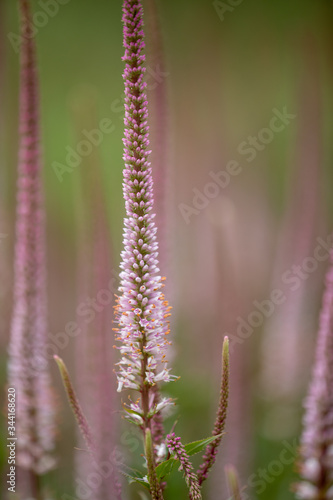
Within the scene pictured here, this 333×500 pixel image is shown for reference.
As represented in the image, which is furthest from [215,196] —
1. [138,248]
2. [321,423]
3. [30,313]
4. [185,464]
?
[185,464]

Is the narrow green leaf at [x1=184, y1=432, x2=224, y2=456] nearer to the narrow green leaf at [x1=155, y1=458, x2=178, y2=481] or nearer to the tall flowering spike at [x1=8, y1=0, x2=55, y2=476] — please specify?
the narrow green leaf at [x1=155, y1=458, x2=178, y2=481]

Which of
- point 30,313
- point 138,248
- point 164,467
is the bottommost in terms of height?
point 164,467

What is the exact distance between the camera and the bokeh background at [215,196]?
1692 mm

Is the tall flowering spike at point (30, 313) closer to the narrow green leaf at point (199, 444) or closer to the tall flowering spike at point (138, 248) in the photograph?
the tall flowering spike at point (138, 248)

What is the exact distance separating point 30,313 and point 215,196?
5.61 ft

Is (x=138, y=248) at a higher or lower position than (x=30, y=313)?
higher

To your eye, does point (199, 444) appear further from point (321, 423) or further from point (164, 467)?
point (321, 423)

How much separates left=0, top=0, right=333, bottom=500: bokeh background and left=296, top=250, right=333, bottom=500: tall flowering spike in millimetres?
461

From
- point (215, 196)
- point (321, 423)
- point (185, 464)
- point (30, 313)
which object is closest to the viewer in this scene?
point (185, 464)

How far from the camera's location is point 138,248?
33.4 inches

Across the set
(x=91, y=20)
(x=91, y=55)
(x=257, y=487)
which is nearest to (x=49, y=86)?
(x=91, y=55)

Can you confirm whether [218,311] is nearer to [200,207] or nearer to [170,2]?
[200,207]

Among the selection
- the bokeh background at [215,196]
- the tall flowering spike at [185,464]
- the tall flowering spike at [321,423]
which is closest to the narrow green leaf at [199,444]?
the tall flowering spike at [185,464]

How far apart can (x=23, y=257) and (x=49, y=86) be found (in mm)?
3622
